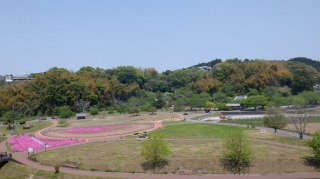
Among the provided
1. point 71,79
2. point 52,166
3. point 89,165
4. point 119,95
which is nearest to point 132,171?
point 89,165

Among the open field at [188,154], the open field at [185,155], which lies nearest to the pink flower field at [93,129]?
the open field at [188,154]

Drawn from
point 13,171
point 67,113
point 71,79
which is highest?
point 71,79

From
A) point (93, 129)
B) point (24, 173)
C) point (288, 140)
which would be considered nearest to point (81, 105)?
point (93, 129)

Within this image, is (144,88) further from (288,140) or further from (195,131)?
(288,140)

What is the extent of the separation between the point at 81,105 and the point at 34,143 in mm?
54619

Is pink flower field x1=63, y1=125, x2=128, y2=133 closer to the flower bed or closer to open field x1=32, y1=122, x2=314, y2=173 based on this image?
the flower bed

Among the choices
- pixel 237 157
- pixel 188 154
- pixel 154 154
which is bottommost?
pixel 188 154

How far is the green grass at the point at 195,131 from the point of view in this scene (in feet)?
182

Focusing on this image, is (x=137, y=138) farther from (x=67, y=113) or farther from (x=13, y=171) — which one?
(x=67, y=113)

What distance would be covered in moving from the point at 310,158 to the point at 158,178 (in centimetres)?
2034

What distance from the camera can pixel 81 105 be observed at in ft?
355

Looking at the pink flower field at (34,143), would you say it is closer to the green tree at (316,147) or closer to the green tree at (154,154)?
the green tree at (154,154)

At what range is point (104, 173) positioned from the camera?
35344 mm

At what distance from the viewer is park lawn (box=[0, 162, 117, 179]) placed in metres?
34.7
